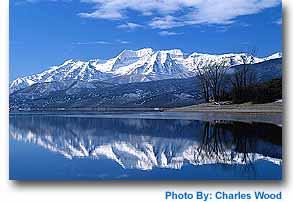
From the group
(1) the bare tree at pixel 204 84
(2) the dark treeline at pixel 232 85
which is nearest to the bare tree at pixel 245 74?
(2) the dark treeline at pixel 232 85

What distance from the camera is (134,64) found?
16.0 ft

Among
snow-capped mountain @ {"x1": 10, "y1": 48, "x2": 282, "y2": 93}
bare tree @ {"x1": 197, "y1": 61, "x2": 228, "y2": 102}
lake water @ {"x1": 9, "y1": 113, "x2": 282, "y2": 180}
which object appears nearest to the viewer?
lake water @ {"x1": 9, "y1": 113, "x2": 282, "y2": 180}

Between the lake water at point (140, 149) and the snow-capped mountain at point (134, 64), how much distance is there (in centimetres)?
35

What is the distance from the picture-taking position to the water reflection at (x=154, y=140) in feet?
15.6

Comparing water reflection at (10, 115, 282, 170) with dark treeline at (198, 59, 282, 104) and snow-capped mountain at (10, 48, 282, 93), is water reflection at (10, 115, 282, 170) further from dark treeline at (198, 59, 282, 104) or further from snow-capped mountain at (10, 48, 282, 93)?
snow-capped mountain at (10, 48, 282, 93)

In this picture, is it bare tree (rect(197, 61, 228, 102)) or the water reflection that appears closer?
the water reflection

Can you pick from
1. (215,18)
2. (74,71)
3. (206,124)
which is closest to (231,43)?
(215,18)

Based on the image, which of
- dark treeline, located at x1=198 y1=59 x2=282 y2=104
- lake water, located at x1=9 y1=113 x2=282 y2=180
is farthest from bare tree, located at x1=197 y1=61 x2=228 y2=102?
lake water, located at x1=9 y1=113 x2=282 y2=180

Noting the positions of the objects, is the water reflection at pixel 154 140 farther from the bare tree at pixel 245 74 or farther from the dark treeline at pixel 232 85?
the bare tree at pixel 245 74

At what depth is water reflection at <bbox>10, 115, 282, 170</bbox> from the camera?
4746mm

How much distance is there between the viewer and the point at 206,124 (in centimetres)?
495

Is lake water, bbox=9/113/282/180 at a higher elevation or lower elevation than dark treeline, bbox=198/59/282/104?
lower

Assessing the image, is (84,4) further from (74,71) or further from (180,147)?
(180,147)

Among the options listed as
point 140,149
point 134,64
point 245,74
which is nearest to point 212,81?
point 245,74
